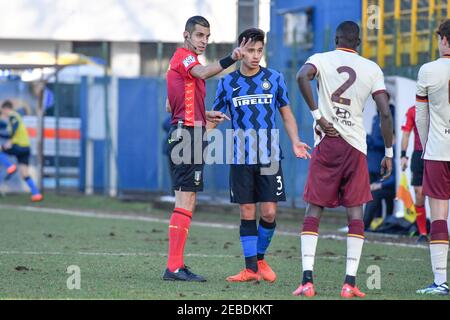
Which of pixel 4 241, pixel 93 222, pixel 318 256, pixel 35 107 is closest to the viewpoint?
pixel 318 256

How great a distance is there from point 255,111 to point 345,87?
1208 millimetres

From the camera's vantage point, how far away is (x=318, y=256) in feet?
38.8

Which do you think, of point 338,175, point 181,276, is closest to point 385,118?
point 338,175

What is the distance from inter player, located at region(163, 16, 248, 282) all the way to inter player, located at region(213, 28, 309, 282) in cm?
26

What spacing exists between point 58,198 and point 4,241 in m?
9.03

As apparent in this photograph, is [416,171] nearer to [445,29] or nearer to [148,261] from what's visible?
[148,261]

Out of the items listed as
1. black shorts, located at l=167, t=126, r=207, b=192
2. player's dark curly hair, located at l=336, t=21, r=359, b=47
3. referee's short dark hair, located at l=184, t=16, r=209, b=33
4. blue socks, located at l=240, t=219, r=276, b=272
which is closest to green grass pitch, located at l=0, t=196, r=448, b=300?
blue socks, located at l=240, t=219, r=276, b=272

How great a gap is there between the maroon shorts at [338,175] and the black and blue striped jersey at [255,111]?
1004 mm

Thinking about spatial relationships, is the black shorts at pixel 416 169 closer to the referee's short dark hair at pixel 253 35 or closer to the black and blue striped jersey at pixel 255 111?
the black and blue striped jersey at pixel 255 111

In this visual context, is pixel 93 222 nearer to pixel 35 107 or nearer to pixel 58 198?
pixel 58 198

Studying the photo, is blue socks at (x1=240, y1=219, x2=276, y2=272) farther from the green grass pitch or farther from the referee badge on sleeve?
the referee badge on sleeve

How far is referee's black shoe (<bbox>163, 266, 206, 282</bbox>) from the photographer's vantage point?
9078mm

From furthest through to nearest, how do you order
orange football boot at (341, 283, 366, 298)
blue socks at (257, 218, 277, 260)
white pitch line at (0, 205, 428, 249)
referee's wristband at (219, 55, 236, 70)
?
white pitch line at (0, 205, 428, 249), blue socks at (257, 218, 277, 260), referee's wristband at (219, 55, 236, 70), orange football boot at (341, 283, 366, 298)

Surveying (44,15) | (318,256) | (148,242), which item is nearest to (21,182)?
(44,15)
